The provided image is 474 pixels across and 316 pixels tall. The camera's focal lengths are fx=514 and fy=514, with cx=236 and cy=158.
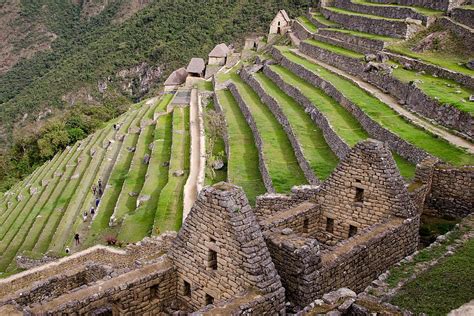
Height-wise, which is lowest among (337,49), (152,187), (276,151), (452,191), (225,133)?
(152,187)

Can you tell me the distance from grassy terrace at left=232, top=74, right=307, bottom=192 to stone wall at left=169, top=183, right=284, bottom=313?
11.2 metres

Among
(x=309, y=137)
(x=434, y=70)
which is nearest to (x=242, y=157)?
(x=309, y=137)

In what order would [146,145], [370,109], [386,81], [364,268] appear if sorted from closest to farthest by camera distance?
[364,268] < [370,109] < [386,81] < [146,145]

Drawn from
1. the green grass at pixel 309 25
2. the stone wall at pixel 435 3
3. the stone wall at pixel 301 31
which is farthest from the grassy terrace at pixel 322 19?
the stone wall at pixel 435 3

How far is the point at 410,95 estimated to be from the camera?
2284 cm

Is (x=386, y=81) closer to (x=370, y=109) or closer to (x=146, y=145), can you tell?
(x=370, y=109)

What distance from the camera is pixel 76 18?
183 meters

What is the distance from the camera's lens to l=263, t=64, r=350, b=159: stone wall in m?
19.5

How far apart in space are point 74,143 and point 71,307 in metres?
44.0

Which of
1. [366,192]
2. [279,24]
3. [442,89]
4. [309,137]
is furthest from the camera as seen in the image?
[279,24]

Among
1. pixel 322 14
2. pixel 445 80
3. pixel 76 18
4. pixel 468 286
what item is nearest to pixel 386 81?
pixel 445 80

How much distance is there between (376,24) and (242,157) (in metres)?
16.7

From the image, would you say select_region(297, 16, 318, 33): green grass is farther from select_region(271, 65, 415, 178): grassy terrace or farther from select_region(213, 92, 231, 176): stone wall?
select_region(271, 65, 415, 178): grassy terrace

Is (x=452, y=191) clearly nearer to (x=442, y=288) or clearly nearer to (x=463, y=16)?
(x=442, y=288)
